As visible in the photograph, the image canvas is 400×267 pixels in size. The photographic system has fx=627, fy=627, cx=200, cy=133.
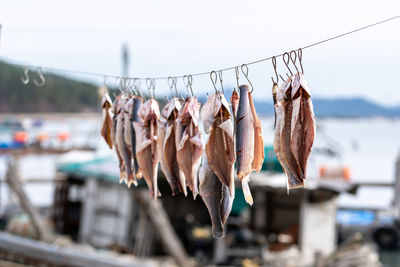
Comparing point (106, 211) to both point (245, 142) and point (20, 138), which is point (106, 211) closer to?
point (245, 142)

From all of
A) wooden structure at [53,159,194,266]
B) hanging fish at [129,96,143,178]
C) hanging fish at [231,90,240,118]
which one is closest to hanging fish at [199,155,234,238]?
hanging fish at [231,90,240,118]

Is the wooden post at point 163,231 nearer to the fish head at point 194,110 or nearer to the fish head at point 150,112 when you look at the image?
the fish head at point 150,112

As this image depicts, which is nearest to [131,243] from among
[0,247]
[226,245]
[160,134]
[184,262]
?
[226,245]

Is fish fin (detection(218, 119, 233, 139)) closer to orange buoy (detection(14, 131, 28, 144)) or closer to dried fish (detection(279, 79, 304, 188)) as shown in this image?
dried fish (detection(279, 79, 304, 188))

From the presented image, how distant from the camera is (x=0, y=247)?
394 inches

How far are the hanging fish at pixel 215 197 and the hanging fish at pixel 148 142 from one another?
2.01ft

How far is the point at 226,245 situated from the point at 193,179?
48.2 feet

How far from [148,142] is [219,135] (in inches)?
28.9

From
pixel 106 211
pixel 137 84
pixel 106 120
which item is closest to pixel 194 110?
pixel 137 84

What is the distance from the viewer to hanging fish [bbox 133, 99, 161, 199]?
4.51 m

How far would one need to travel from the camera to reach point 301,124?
12.2 feet

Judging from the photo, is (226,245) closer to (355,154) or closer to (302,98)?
(302,98)

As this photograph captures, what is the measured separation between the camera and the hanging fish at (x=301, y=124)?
3.68 metres

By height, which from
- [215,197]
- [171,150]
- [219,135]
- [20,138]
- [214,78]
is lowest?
[20,138]
